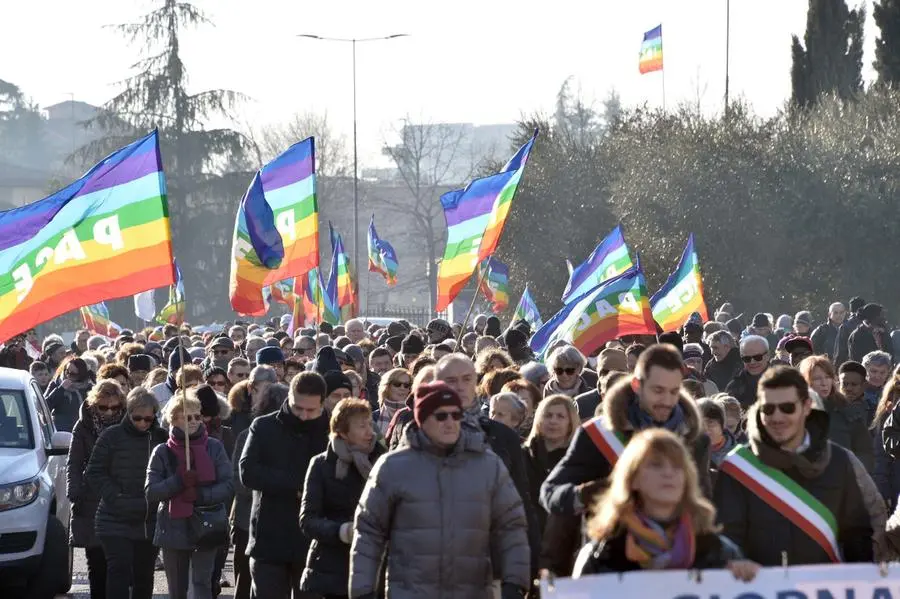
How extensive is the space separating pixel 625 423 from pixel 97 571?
5.99 meters

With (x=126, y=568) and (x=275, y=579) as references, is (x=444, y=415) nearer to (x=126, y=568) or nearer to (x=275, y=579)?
(x=275, y=579)

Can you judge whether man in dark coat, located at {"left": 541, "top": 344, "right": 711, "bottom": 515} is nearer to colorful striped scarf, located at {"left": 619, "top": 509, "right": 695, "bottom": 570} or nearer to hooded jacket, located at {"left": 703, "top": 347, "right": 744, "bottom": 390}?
colorful striped scarf, located at {"left": 619, "top": 509, "right": 695, "bottom": 570}

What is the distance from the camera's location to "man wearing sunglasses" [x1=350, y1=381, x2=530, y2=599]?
24.1 feet

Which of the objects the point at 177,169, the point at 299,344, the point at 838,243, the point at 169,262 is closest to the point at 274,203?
the point at 299,344

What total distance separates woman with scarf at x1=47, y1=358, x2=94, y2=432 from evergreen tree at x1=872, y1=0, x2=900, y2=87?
3442 cm

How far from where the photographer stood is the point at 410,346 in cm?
1684

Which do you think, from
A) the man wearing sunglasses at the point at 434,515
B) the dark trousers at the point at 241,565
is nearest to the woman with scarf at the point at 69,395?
the dark trousers at the point at 241,565

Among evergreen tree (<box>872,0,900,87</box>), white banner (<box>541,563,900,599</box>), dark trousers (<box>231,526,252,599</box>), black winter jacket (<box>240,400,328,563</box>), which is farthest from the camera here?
evergreen tree (<box>872,0,900,87</box>)

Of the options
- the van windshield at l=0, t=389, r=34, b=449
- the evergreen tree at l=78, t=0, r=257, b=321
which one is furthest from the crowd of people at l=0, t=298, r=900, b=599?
the evergreen tree at l=78, t=0, r=257, b=321

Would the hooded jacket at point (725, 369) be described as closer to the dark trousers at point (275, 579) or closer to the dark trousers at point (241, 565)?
the dark trousers at point (241, 565)

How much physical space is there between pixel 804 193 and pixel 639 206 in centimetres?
391

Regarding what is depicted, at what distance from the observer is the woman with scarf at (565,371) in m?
11.8

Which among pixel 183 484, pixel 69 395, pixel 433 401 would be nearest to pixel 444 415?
pixel 433 401

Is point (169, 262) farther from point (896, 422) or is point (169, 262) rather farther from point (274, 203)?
point (274, 203)
